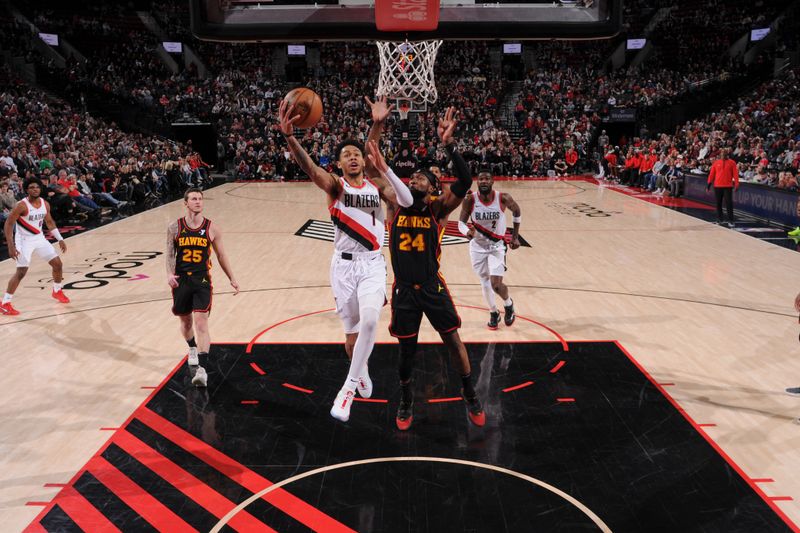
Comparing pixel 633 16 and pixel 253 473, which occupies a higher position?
pixel 633 16

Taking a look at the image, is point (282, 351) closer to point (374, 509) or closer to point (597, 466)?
point (374, 509)

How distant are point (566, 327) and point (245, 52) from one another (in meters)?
30.4

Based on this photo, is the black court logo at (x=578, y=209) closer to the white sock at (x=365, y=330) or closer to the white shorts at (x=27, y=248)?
the white shorts at (x=27, y=248)

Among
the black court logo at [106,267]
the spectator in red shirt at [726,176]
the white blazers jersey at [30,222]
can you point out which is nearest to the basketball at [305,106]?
the white blazers jersey at [30,222]

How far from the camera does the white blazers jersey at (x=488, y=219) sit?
6.85 m

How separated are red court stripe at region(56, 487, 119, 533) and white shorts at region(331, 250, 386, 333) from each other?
206 cm

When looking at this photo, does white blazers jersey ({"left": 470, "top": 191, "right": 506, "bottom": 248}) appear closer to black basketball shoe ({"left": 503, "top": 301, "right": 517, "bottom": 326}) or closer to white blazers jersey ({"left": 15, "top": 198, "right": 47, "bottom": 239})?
black basketball shoe ({"left": 503, "top": 301, "right": 517, "bottom": 326})

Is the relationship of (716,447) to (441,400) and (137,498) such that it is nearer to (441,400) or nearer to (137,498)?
(441,400)

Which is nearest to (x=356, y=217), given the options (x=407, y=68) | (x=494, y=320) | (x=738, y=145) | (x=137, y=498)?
(x=137, y=498)

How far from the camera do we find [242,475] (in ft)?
13.5

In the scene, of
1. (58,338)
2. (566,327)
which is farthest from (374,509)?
(58,338)

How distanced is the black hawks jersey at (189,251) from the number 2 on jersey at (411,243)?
182 cm

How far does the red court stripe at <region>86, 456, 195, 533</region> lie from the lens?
143 inches

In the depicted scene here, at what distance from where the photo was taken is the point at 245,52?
110ft
